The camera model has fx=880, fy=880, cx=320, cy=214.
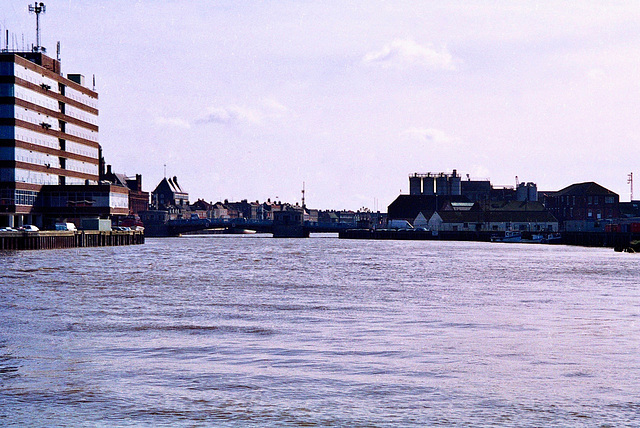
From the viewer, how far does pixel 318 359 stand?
22656mm

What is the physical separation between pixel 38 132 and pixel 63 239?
21643 mm

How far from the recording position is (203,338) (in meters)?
26.8

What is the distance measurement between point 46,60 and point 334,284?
111 meters

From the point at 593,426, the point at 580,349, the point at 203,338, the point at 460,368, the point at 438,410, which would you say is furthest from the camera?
the point at 203,338

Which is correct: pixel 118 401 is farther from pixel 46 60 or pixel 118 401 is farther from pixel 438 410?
pixel 46 60

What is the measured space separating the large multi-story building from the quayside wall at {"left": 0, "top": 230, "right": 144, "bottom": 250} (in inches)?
401

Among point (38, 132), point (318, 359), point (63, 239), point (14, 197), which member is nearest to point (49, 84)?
point (38, 132)

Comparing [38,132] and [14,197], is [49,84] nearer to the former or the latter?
[38,132]

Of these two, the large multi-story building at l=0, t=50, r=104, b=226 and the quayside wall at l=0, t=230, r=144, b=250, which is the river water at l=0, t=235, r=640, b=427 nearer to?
the quayside wall at l=0, t=230, r=144, b=250

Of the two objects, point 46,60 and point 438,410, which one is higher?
point 46,60

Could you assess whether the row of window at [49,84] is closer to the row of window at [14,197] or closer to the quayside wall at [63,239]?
the row of window at [14,197]

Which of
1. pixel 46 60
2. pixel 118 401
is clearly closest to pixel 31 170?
pixel 46 60

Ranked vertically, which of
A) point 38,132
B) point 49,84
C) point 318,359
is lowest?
point 318,359

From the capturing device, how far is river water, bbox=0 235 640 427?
16641 millimetres
